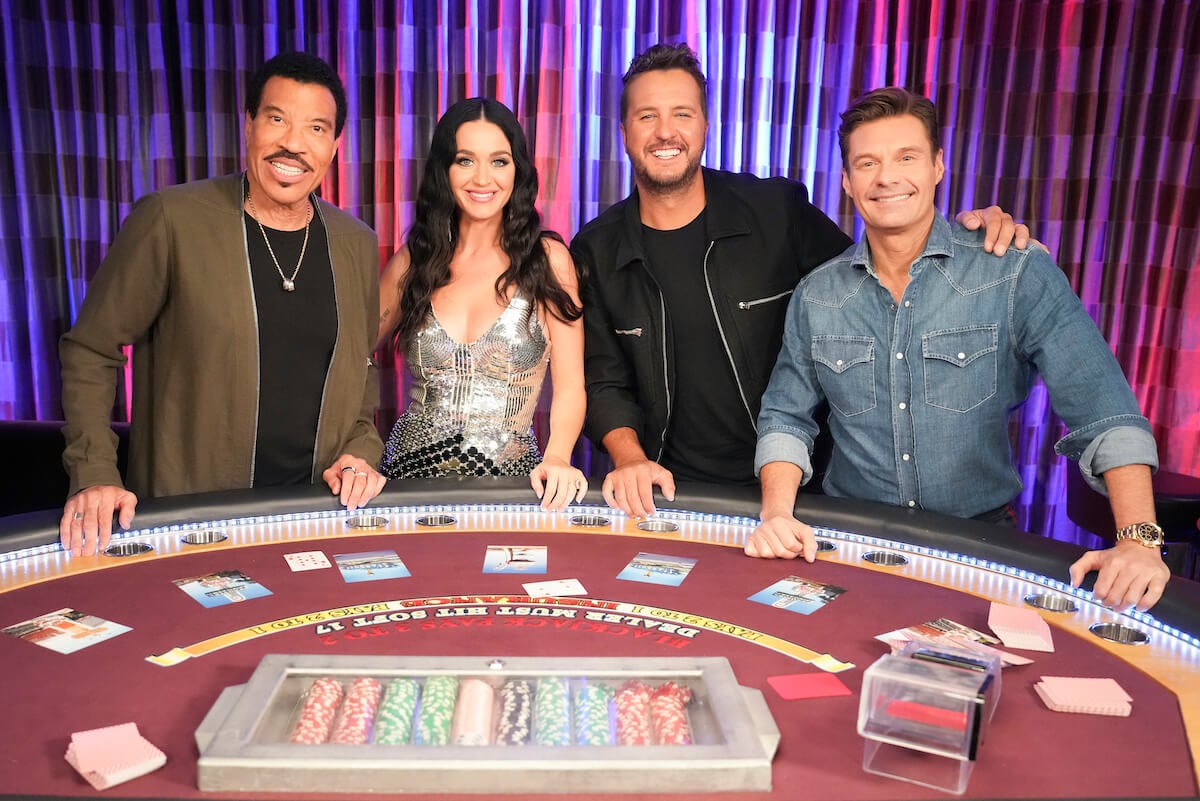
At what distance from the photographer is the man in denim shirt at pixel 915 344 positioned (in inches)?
88.4

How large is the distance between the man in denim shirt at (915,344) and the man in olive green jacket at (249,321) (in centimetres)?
114

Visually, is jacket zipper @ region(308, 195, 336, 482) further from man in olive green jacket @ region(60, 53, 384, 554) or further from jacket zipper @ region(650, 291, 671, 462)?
jacket zipper @ region(650, 291, 671, 462)

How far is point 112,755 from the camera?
113cm

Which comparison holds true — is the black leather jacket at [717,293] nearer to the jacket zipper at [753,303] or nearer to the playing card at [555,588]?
the jacket zipper at [753,303]

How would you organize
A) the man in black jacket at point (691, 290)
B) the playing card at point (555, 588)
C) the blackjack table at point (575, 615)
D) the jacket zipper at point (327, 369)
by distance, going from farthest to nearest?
the man in black jacket at point (691, 290) → the jacket zipper at point (327, 369) → the playing card at point (555, 588) → the blackjack table at point (575, 615)

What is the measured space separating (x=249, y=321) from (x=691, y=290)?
1273mm

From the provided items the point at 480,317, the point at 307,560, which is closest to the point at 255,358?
the point at 480,317

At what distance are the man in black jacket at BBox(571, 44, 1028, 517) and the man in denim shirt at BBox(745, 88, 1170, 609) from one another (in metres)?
0.54

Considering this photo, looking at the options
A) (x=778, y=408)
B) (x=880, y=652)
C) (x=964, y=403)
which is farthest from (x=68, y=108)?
(x=880, y=652)

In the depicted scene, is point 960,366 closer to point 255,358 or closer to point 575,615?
point 575,615

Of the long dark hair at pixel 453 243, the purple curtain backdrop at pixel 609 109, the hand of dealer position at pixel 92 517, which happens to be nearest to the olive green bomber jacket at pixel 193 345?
the long dark hair at pixel 453 243

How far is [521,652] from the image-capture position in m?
1.47

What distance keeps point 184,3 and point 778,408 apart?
11.4 feet

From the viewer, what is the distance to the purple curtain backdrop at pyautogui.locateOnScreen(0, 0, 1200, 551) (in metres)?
4.42
